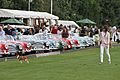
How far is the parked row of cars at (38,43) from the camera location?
25959 millimetres

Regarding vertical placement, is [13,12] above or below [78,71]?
above

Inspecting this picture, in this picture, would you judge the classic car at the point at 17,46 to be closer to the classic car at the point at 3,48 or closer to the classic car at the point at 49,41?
the classic car at the point at 3,48

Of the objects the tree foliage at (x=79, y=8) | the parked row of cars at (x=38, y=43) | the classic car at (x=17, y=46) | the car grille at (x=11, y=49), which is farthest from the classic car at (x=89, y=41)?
the tree foliage at (x=79, y=8)

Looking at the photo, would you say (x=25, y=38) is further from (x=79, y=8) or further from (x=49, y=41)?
(x=79, y=8)

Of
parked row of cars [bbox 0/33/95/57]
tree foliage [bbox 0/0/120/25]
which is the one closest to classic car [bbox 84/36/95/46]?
parked row of cars [bbox 0/33/95/57]

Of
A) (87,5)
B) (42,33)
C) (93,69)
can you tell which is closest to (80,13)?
(87,5)

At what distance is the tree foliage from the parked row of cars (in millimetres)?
29324

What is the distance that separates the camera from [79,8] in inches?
3438

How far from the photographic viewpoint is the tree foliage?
7064cm

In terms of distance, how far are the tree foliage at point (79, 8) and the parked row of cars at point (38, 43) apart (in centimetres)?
2932

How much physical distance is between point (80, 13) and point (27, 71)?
7034 centimetres

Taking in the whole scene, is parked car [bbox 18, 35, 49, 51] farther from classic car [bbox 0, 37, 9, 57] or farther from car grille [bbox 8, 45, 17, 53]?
classic car [bbox 0, 37, 9, 57]

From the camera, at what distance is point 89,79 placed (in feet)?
48.9

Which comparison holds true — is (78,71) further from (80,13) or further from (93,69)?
(80,13)
